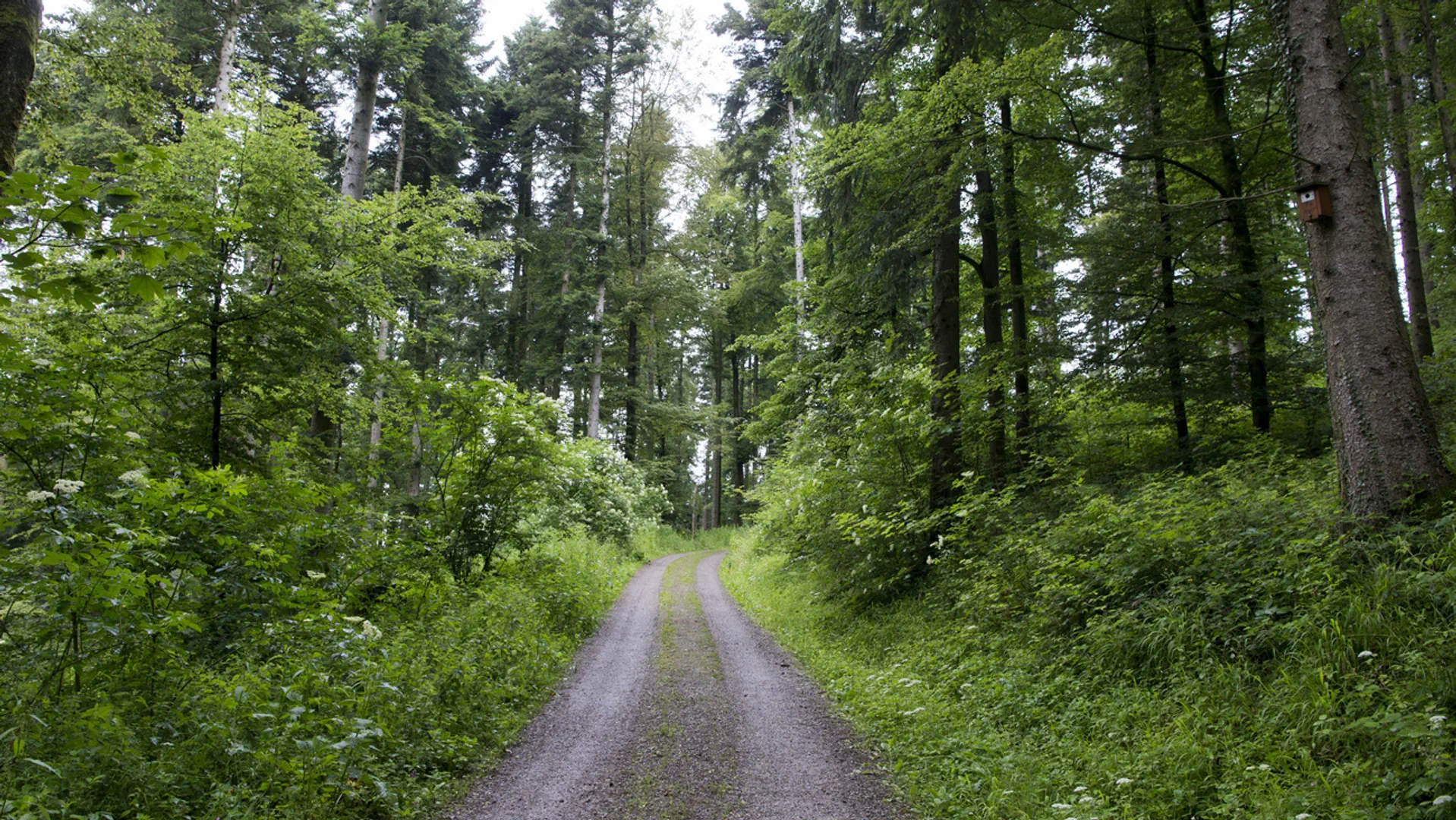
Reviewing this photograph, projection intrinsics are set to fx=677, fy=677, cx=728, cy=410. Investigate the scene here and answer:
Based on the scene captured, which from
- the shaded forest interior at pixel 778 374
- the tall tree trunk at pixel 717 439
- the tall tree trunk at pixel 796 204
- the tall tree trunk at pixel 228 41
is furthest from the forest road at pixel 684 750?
the tall tree trunk at pixel 717 439

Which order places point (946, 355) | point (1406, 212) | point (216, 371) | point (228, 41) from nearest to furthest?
point (216, 371) < point (946, 355) < point (1406, 212) < point (228, 41)

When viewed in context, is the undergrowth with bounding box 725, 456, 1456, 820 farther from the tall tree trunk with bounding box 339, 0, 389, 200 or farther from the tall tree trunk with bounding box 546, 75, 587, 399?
the tall tree trunk with bounding box 546, 75, 587, 399

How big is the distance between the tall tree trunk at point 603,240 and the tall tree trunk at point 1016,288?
15032mm

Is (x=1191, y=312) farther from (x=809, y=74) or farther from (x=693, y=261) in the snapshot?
(x=693, y=261)

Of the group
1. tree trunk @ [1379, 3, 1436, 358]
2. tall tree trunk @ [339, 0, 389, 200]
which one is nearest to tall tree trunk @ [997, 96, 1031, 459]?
tree trunk @ [1379, 3, 1436, 358]

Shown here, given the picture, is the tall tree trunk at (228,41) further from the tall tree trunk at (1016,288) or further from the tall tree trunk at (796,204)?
the tall tree trunk at (1016,288)

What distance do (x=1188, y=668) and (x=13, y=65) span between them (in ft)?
26.8

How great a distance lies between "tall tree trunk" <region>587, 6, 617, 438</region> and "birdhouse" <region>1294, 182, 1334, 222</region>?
2051 cm

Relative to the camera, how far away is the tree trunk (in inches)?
388

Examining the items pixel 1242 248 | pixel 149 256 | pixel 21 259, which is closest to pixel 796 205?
pixel 1242 248

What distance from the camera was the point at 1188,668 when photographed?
4.71 meters

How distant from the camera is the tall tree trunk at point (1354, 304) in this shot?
14.7 ft

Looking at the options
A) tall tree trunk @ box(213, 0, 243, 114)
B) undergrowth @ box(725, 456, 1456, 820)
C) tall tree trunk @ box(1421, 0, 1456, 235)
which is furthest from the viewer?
tall tree trunk @ box(213, 0, 243, 114)

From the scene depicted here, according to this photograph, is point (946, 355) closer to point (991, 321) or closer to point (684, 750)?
point (991, 321)
